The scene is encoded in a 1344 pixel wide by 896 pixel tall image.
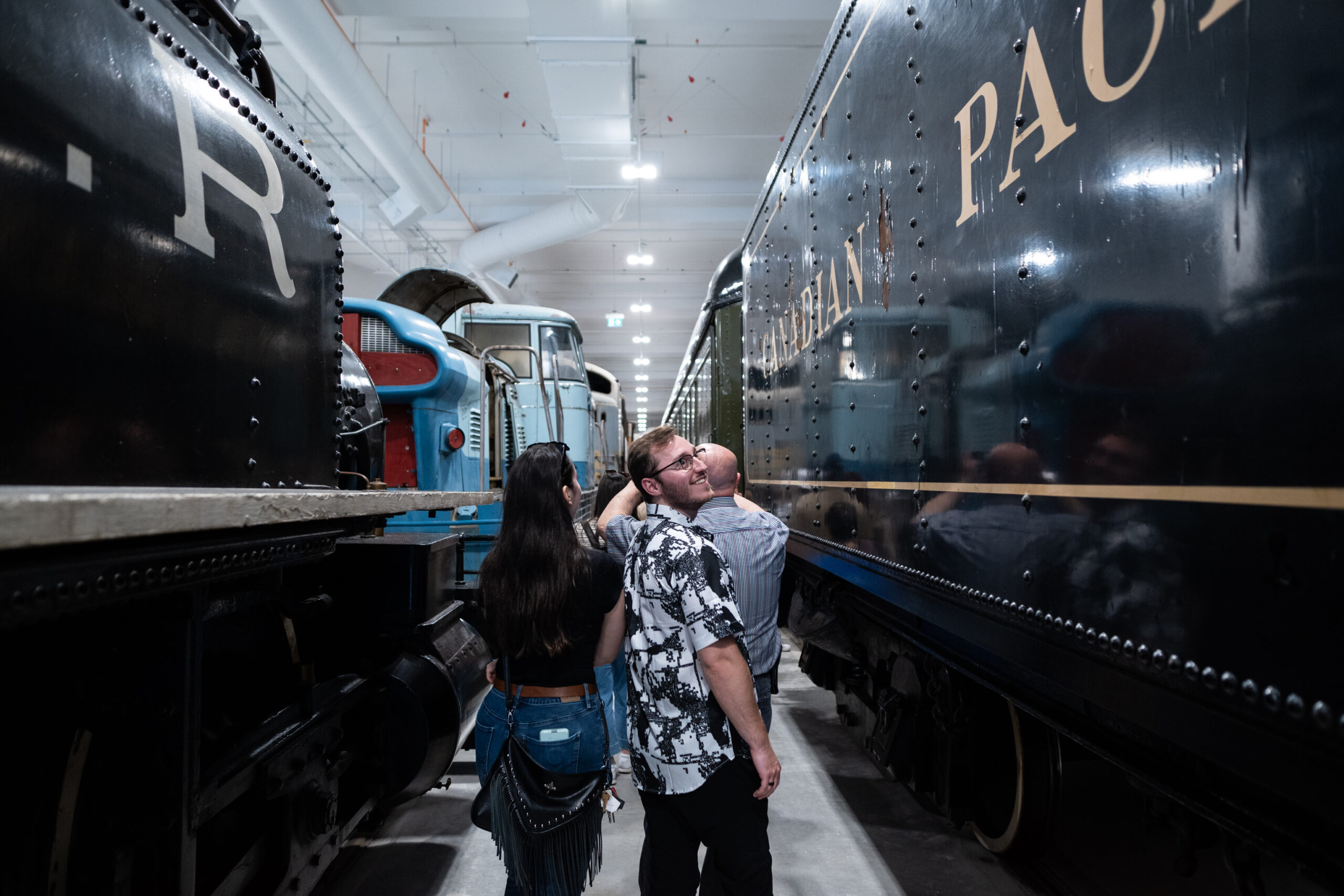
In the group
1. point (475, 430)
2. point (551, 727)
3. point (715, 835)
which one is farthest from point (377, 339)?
point (715, 835)

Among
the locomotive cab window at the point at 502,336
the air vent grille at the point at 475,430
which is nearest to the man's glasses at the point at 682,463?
the air vent grille at the point at 475,430

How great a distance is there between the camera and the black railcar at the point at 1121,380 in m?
0.78

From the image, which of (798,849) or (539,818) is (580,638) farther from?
(798,849)

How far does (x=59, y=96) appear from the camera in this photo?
1.02m

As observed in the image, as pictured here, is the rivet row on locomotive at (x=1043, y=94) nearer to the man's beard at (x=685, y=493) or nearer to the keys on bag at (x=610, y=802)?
the man's beard at (x=685, y=493)

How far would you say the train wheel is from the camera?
8.00 ft

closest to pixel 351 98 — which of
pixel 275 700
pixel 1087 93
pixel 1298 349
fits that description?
pixel 275 700

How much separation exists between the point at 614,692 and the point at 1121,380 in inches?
106

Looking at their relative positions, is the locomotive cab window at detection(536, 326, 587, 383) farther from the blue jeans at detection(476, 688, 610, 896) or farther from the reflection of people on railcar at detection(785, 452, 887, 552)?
the blue jeans at detection(476, 688, 610, 896)

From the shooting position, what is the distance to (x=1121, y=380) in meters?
1.06

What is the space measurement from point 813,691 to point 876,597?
2830 millimetres

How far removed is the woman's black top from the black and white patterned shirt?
0.30 m

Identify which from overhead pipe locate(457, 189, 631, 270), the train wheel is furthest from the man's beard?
overhead pipe locate(457, 189, 631, 270)

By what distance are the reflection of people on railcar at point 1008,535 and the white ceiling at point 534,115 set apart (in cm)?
648
